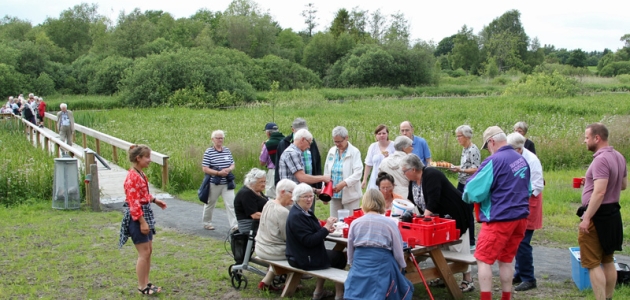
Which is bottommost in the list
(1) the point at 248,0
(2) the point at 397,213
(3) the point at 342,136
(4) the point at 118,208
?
(4) the point at 118,208

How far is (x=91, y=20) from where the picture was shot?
85125 millimetres

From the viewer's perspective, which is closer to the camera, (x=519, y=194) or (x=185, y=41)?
(x=519, y=194)

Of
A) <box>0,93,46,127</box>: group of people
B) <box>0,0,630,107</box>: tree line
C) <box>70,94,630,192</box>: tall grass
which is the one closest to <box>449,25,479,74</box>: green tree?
<box>0,0,630,107</box>: tree line

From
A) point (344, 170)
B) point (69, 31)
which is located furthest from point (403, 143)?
point (69, 31)

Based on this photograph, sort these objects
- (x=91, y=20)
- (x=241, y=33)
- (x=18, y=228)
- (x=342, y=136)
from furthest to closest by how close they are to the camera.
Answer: (x=91, y=20) < (x=241, y=33) < (x=18, y=228) < (x=342, y=136)

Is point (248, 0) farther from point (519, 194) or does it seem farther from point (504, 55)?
point (519, 194)

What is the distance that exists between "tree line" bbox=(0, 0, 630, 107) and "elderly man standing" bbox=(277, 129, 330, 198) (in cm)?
3044

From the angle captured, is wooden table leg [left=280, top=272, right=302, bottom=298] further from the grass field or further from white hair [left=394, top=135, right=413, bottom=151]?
white hair [left=394, top=135, right=413, bottom=151]

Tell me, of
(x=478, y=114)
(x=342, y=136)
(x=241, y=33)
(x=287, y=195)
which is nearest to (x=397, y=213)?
(x=287, y=195)

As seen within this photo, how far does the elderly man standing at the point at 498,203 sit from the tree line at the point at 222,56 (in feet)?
109

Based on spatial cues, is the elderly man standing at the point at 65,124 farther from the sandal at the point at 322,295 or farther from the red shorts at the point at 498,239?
the red shorts at the point at 498,239

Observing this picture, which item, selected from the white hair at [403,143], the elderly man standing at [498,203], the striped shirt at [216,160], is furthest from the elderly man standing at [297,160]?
the elderly man standing at [498,203]

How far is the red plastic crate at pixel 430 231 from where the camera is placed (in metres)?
5.84

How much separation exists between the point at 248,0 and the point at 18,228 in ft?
260
